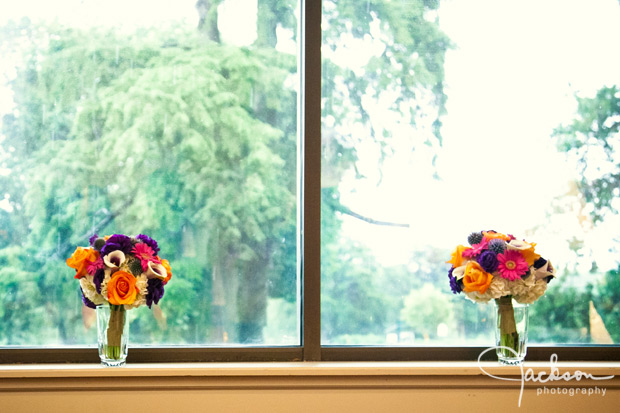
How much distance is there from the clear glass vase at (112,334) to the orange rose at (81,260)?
126mm

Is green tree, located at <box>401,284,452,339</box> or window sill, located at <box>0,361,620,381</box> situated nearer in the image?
window sill, located at <box>0,361,620,381</box>

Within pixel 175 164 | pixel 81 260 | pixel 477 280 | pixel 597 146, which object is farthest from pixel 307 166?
pixel 597 146

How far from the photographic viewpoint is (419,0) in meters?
2.30

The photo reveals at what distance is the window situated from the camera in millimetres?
2146

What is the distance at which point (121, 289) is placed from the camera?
6.20 ft

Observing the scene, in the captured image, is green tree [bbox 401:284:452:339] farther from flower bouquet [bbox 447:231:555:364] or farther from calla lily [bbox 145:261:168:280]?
calla lily [bbox 145:261:168:280]

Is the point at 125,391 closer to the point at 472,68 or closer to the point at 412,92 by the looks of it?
the point at 412,92

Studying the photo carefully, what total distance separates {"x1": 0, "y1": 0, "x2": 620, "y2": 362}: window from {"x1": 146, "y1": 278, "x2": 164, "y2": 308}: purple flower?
7.5 inches

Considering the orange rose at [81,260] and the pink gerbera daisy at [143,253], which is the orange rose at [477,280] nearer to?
the pink gerbera daisy at [143,253]

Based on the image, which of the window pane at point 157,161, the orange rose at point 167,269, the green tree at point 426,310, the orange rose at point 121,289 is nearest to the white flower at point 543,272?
the green tree at point 426,310

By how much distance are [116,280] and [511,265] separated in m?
1.23

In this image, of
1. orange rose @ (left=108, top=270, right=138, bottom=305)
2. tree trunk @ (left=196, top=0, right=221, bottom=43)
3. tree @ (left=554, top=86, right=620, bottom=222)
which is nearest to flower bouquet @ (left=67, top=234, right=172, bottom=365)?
orange rose @ (left=108, top=270, right=138, bottom=305)

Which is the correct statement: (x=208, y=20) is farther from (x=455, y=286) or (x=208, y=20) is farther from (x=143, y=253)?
(x=455, y=286)

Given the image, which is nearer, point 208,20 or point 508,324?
point 508,324
